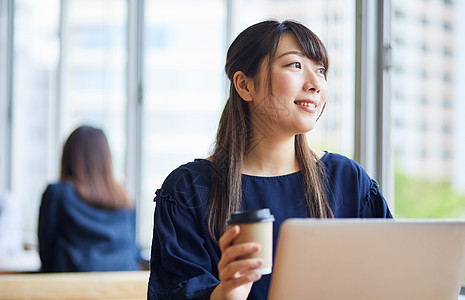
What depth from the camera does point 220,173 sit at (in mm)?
1525

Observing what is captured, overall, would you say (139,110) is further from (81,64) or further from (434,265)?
(434,265)

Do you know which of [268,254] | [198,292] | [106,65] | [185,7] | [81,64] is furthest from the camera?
[81,64]

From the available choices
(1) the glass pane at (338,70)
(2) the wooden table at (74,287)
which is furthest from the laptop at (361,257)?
(1) the glass pane at (338,70)

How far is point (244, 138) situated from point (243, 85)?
135 millimetres

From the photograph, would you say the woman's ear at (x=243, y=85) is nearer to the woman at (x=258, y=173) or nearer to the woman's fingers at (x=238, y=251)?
the woman at (x=258, y=173)

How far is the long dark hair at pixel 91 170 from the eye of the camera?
326 centimetres

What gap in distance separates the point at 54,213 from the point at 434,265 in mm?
2487

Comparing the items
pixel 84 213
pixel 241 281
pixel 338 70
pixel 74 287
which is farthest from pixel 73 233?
pixel 241 281

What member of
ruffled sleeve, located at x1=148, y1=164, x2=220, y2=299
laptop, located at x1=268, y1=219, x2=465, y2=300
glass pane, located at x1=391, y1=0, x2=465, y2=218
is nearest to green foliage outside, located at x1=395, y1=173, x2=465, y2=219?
glass pane, located at x1=391, y1=0, x2=465, y2=218

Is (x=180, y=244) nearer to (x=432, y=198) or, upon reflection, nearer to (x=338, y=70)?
(x=338, y=70)

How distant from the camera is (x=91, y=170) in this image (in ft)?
10.8

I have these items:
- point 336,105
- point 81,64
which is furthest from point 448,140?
point 336,105

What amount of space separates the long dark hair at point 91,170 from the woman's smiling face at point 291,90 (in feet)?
6.38

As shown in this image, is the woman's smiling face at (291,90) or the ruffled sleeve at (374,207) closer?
the woman's smiling face at (291,90)
